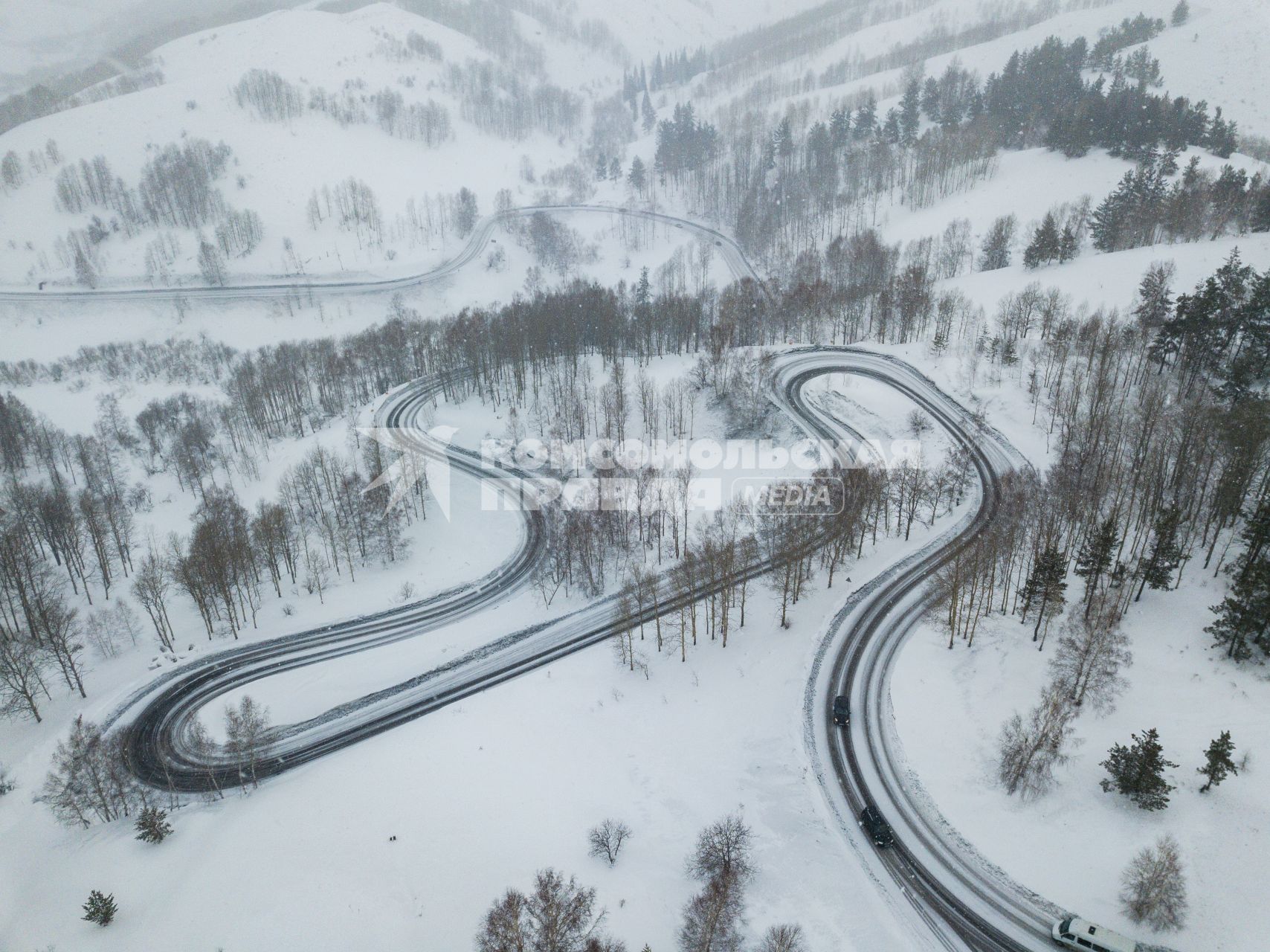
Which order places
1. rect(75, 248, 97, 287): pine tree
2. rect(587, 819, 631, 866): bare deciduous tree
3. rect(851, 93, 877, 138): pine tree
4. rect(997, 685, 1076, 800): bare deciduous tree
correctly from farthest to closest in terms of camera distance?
1. rect(851, 93, 877, 138): pine tree
2. rect(75, 248, 97, 287): pine tree
3. rect(997, 685, 1076, 800): bare deciduous tree
4. rect(587, 819, 631, 866): bare deciduous tree

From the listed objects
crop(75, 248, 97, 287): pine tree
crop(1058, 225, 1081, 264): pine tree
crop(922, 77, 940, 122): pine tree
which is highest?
crop(922, 77, 940, 122): pine tree

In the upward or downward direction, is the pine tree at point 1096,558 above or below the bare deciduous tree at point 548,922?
above

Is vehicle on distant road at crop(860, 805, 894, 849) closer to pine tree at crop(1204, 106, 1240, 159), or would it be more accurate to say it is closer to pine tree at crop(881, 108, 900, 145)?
pine tree at crop(1204, 106, 1240, 159)

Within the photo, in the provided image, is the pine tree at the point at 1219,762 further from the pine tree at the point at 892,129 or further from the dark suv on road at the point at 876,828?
the pine tree at the point at 892,129

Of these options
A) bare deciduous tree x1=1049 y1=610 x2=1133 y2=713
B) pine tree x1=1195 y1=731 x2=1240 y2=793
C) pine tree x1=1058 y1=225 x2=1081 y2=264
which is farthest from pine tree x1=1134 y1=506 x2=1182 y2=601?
Answer: pine tree x1=1058 y1=225 x2=1081 y2=264

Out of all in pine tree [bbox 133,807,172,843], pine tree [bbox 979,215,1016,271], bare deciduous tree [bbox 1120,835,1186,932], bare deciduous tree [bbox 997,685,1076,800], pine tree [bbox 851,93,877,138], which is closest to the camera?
bare deciduous tree [bbox 1120,835,1186,932]

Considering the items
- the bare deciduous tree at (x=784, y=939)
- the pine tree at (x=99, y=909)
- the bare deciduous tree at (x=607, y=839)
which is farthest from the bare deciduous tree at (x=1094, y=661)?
the pine tree at (x=99, y=909)

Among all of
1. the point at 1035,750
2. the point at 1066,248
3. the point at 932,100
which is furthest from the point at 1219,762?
the point at 932,100
